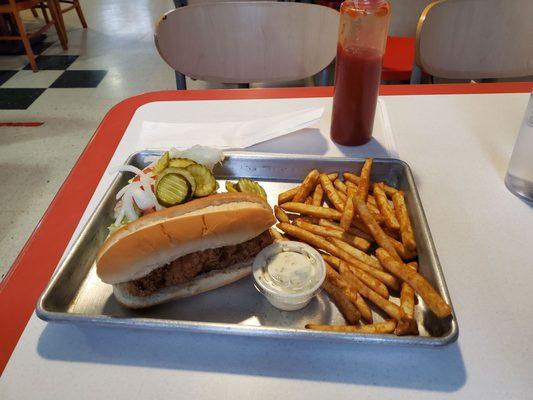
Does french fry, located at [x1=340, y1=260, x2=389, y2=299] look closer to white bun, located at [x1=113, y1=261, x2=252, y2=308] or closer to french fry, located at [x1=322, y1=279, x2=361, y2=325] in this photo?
french fry, located at [x1=322, y1=279, x2=361, y2=325]

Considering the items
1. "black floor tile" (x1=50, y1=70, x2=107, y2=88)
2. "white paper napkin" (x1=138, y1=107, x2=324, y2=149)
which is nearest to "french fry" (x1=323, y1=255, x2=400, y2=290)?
"white paper napkin" (x1=138, y1=107, x2=324, y2=149)

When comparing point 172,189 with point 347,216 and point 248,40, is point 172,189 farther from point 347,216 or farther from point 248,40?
point 248,40

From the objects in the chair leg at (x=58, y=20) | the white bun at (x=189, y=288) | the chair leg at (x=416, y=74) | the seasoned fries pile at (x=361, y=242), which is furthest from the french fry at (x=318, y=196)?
the chair leg at (x=58, y=20)

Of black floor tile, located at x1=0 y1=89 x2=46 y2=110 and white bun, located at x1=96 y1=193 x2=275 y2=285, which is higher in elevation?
white bun, located at x1=96 y1=193 x2=275 y2=285

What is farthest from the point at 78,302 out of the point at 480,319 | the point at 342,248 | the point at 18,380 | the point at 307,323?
the point at 480,319

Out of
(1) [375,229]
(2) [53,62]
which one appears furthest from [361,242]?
(2) [53,62]
